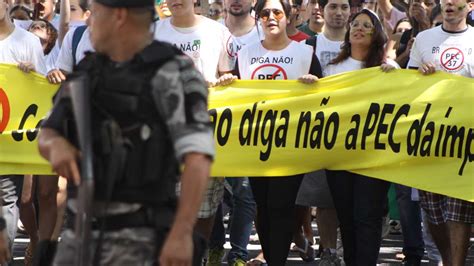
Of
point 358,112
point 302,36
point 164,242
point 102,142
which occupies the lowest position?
point 164,242

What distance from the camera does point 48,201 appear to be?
945cm

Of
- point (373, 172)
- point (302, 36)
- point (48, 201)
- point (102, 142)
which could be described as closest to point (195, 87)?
point (102, 142)

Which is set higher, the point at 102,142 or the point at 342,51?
the point at 342,51

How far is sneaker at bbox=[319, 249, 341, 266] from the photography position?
9.20m

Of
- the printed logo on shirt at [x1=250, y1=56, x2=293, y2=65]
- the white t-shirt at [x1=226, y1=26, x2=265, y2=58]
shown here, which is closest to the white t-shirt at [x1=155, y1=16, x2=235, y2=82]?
the printed logo on shirt at [x1=250, y1=56, x2=293, y2=65]

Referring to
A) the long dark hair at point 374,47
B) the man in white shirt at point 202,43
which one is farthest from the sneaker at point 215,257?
the long dark hair at point 374,47

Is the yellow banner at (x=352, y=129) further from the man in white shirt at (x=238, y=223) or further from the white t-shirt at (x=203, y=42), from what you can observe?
the man in white shirt at (x=238, y=223)

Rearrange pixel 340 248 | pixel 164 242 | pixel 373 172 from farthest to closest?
1. pixel 340 248
2. pixel 373 172
3. pixel 164 242

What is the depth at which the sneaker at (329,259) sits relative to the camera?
9195 millimetres

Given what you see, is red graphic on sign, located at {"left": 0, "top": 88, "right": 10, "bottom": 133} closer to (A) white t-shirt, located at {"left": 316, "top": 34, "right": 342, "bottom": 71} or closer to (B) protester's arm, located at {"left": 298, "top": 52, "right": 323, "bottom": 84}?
(B) protester's arm, located at {"left": 298, "top": 52, "right": 323, "bottom": 84}

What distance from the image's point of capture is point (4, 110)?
30.8 feet

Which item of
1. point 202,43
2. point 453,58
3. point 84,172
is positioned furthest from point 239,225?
point 84,172

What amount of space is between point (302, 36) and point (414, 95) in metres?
1.49

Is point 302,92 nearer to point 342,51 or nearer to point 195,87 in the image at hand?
point 342,51
